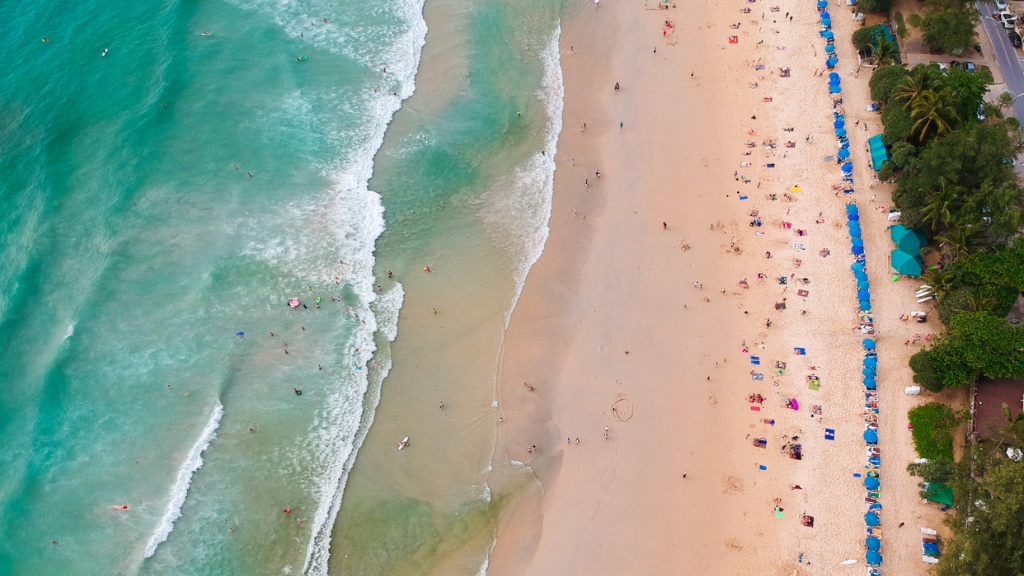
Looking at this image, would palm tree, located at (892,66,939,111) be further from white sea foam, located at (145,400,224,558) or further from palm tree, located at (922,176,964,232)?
white sea foam, located at (145,400,224,558)

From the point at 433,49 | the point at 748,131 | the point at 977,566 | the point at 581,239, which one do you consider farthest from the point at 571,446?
the point at 433,49

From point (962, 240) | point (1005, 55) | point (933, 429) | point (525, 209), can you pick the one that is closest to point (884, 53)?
point (1005, 55)

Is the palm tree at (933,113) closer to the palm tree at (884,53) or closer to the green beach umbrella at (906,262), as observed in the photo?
the palm tree at (884,53)

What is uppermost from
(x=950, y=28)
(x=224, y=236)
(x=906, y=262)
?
(x=950, y=28)

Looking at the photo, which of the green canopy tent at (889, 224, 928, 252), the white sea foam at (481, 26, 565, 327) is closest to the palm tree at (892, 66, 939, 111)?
the green canopy tent at (889, 224, 928, 252)

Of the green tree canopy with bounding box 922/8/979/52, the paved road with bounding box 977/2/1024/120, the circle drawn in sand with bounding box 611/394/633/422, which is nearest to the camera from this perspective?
the circle drawn in sand with bounding box 611/394/633/422

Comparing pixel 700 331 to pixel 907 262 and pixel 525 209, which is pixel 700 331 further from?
pixel 525 209
